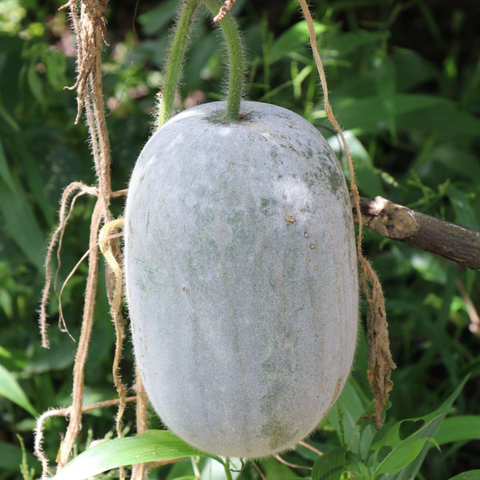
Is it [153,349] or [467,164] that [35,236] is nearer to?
[153,349]

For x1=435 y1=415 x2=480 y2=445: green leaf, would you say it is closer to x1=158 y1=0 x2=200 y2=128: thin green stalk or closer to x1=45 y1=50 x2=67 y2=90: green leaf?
x1=158 y1=0 x2=200 y2=128: thin green stalk

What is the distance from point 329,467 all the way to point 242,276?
1.38 feet

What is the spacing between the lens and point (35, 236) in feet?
4.90

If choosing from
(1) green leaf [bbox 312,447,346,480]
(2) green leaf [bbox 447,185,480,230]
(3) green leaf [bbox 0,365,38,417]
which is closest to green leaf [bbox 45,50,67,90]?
(3) green leaf [bbox 0,365,38,417]

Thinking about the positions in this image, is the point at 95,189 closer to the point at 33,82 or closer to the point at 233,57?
the point at 233,57

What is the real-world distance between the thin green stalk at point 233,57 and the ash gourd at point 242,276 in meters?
0.03

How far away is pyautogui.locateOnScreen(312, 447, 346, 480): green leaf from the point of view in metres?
0.91

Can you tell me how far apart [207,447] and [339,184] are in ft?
1.19

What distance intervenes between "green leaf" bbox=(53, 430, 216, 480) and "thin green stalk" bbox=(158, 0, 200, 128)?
1.55 feet

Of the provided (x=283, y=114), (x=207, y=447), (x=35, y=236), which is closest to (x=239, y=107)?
(x=283, y=114)

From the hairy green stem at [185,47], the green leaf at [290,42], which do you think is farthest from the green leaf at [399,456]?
the green leaf at [290,42]

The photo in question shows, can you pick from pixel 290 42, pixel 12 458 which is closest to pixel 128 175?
pixel 290 42

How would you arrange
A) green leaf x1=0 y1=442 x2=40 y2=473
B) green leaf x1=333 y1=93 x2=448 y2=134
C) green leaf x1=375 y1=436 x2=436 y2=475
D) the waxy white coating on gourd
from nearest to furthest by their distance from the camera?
the waxy white coating on gourd, green leaf x1=375 y1=436 x2=436 y2=475, green leaf x1=0 y1=442 x2=40 y2=473, green leaf x1=333 y1=93 x2=448 y2=134

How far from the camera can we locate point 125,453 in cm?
88
